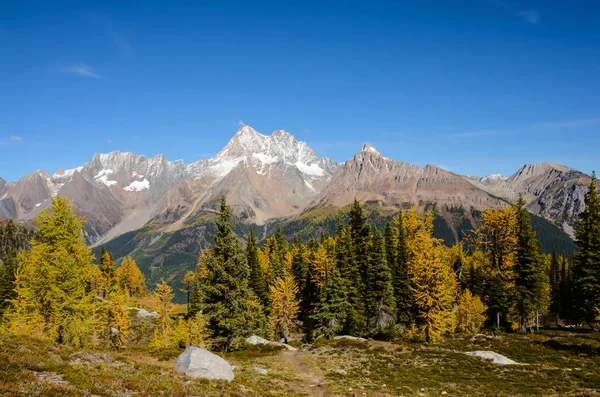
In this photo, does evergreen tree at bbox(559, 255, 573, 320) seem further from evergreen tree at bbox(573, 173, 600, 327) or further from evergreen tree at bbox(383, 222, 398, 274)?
evergreen tree at bbox(573, 173, 600, 327)

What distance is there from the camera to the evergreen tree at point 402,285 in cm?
6056

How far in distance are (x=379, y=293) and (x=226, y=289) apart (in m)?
28.9

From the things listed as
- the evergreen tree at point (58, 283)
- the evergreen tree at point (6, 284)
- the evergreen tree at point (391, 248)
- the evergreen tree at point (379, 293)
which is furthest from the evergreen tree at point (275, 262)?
the evergreen tree at point (6, 284)

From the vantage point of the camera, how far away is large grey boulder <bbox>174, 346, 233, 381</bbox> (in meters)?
23.9

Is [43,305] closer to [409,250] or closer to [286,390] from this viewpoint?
[286,390]

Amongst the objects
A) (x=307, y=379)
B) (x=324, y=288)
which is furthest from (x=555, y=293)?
(x=307, y=379)

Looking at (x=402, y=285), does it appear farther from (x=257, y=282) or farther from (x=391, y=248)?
(x=257, y=282)

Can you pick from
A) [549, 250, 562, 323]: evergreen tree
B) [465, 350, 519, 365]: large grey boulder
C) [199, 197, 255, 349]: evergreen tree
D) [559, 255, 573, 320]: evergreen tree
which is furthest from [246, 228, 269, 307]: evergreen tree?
[559, 255, 573, 320]: evergreen tree

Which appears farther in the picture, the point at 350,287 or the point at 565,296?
the point at 565,296

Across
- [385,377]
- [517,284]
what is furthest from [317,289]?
[385,377]

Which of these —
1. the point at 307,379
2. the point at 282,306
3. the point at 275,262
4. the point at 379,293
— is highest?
the point at 275,262

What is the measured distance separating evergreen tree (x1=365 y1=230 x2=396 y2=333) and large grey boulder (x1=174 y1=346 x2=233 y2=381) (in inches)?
1540

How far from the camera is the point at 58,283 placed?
1326 inches

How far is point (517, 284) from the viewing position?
181 feet
